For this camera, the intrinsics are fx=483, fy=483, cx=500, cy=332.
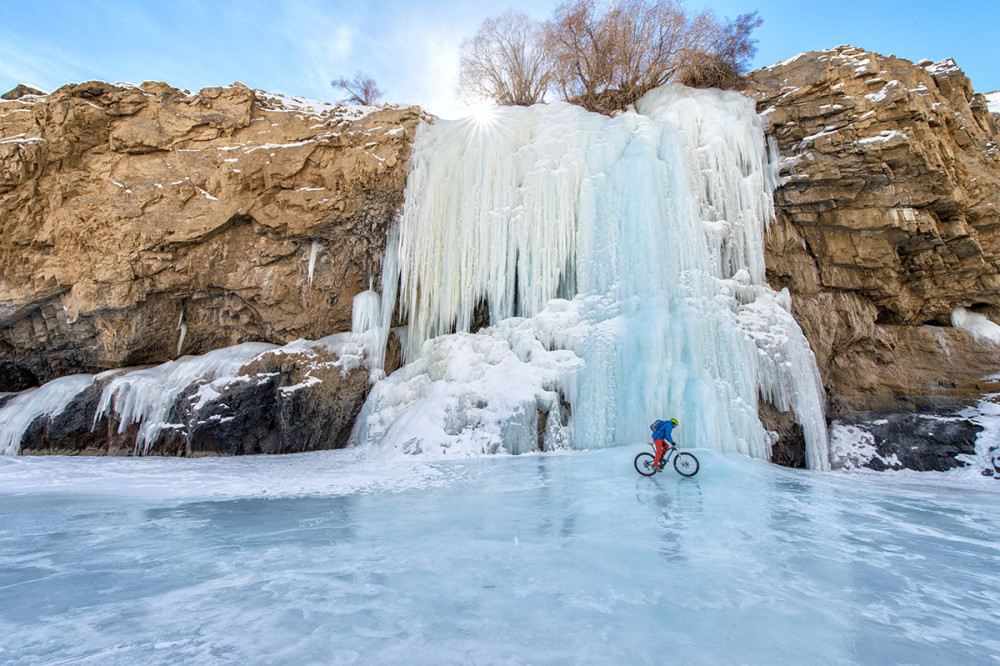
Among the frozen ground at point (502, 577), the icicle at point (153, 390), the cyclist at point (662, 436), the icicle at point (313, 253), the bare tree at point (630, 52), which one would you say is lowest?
the frozen ground at point (502, 577)

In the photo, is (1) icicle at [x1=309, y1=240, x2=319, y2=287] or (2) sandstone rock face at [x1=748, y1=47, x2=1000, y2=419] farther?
(1) icicle at [x1=309, y1=240, x2=319, y2=287]

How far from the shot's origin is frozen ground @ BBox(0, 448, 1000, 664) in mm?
1875

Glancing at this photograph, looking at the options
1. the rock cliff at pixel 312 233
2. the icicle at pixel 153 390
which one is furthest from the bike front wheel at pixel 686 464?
the icicle at pixel 153 390

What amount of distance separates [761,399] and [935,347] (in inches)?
185

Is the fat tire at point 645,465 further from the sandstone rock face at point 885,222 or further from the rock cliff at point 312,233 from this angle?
the sandstone rock face at point 885,222

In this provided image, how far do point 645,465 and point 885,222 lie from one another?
740 cm

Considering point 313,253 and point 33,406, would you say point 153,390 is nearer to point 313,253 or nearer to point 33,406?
point 33,406

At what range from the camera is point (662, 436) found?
620 centimetres

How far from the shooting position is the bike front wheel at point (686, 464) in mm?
5969

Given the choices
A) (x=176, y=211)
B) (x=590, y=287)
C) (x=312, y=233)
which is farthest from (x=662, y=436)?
(x=176, y=211)

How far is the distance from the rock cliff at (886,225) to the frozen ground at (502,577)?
527cm

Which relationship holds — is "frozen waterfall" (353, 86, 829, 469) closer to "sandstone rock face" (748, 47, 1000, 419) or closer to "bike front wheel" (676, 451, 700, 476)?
"sandstone rock face" (748, 47, 1000, 419)

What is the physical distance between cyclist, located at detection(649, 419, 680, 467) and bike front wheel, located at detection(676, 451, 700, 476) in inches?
7.0

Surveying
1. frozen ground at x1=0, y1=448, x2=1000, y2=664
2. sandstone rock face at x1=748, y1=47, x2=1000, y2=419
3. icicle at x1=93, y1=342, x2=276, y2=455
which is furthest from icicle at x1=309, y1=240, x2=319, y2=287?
sandstone rock face at x1=748, y1=47, x2=1000, y2=419
